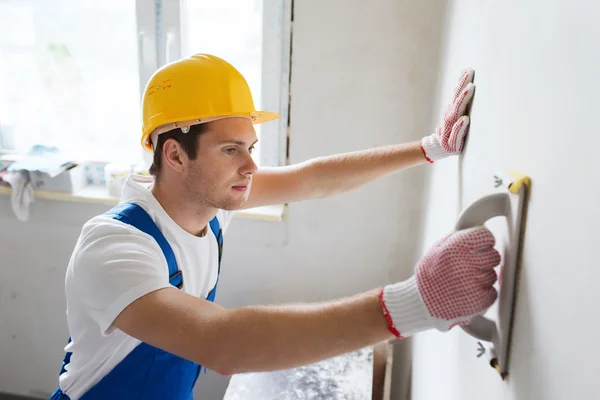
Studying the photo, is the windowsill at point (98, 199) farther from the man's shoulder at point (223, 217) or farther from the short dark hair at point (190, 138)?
the short dark hair at point (190, 138)

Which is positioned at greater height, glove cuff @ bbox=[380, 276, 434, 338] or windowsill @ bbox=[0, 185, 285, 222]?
glove cuff @ bbox=[380, 276, 434, 338]

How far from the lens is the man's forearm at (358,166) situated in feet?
4.00

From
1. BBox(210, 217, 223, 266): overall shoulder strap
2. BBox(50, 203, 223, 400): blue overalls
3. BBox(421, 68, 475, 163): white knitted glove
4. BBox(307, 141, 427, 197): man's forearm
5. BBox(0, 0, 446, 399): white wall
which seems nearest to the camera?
BBox(421, 68, 475, 163): white knitted glove

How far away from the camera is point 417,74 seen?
1.73 meters

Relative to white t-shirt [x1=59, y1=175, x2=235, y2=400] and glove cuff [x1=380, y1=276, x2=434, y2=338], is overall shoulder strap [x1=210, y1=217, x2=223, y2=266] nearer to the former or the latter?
white t-shirt [x1=59, y1=175, x2=235, y2=400]

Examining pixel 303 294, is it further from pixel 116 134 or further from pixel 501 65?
pixel 501 65

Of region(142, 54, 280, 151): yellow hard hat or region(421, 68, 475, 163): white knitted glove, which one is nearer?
region(421, 68, 475, 163): white knitted glove

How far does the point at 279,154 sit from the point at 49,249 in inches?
47.8

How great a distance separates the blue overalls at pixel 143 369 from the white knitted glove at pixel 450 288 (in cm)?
65

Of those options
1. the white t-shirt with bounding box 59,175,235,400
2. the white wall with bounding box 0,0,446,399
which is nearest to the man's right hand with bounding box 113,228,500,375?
the white t-shirt with bounding box 59,175,235,400

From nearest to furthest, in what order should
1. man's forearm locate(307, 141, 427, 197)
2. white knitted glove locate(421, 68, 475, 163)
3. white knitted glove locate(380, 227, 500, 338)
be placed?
white knitted glove locate(380, 227, 500, 338)
white knitted glove locate(421, 68, 475, 163)
man's forearm locate(307, 141, 427, 197)

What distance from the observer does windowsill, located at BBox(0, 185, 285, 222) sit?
1948 millimetres

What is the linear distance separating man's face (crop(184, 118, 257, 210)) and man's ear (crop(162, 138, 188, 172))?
2cm

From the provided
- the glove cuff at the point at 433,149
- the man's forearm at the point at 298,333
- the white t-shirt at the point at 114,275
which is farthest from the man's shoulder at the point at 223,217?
the man's forearm at the point at 298,333
